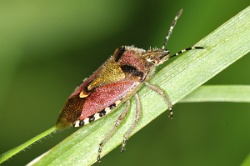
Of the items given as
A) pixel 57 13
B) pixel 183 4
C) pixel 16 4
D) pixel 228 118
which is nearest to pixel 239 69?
pixel 228 118

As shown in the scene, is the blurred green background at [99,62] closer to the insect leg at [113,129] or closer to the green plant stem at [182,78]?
the insect leg at [113,129]

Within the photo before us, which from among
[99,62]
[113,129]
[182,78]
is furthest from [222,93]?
[99,62]

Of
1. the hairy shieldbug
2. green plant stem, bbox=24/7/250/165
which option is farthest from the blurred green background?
green plant stem, bbox=24/7/250/165

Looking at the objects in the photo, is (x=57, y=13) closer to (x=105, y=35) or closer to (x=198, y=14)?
(x=105, y=35)

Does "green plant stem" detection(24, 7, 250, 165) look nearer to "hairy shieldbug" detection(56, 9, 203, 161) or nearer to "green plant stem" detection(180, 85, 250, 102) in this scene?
"green plant stem" detection(180, 85, 250, 102)

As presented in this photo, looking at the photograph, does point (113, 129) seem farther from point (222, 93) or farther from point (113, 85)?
point (222, 93)

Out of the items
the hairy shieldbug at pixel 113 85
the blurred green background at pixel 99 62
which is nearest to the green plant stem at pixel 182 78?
the hairy shieldbug at pixel 113 85

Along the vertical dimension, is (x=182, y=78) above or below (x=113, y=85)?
below
